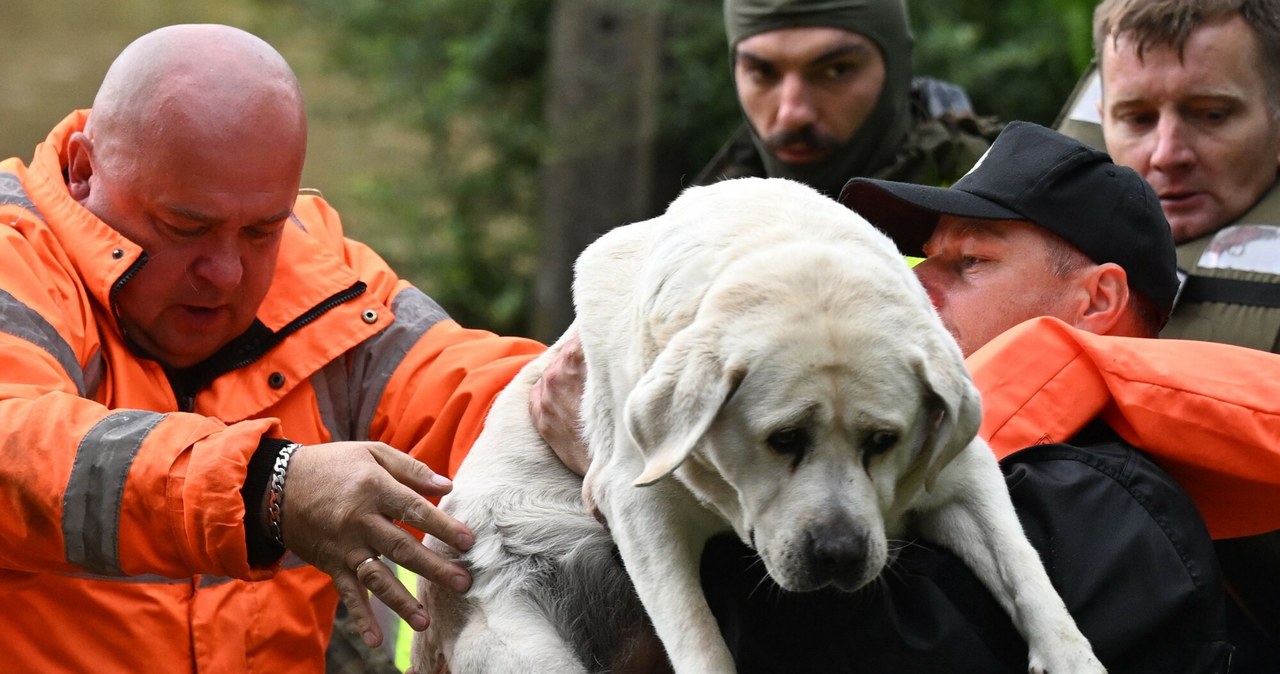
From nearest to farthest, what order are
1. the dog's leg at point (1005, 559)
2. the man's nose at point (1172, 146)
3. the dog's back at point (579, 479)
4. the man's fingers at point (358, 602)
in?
the dog's leg at point (1005, 559)
the dog's back at point (579, 479)
the man's fingers at point (358, 602)
the man's nose at point (1172, 146)

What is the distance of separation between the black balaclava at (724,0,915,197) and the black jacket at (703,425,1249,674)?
293cm

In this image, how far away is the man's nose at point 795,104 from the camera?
18.4ft

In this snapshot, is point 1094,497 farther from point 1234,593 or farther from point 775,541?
point 1234,593

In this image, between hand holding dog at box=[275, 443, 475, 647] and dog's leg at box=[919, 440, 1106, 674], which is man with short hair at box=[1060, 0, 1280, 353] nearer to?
dog's leg at box=[919, 440, 1106, 674]

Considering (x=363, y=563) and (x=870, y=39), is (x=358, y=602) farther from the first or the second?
(x=870, y=39)

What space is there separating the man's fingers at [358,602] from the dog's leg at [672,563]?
1.80 feet

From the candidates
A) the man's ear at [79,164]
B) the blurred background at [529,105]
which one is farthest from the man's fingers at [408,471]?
the blurred background at [529,105]

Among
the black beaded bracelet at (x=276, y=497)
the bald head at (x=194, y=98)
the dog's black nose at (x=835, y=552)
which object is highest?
the bald head at (x=194, y=98)

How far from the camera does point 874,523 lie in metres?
2.68

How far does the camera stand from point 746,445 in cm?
272

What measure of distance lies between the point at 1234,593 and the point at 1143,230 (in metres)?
1.08

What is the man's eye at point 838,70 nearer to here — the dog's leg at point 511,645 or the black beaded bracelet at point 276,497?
the dog's leg at point 511,645

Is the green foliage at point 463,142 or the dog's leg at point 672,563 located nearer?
the dog's leg at point 672,563

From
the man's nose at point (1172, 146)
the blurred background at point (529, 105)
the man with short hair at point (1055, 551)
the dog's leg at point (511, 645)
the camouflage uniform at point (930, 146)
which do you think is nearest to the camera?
the man with short hair at point (1055, 551)
